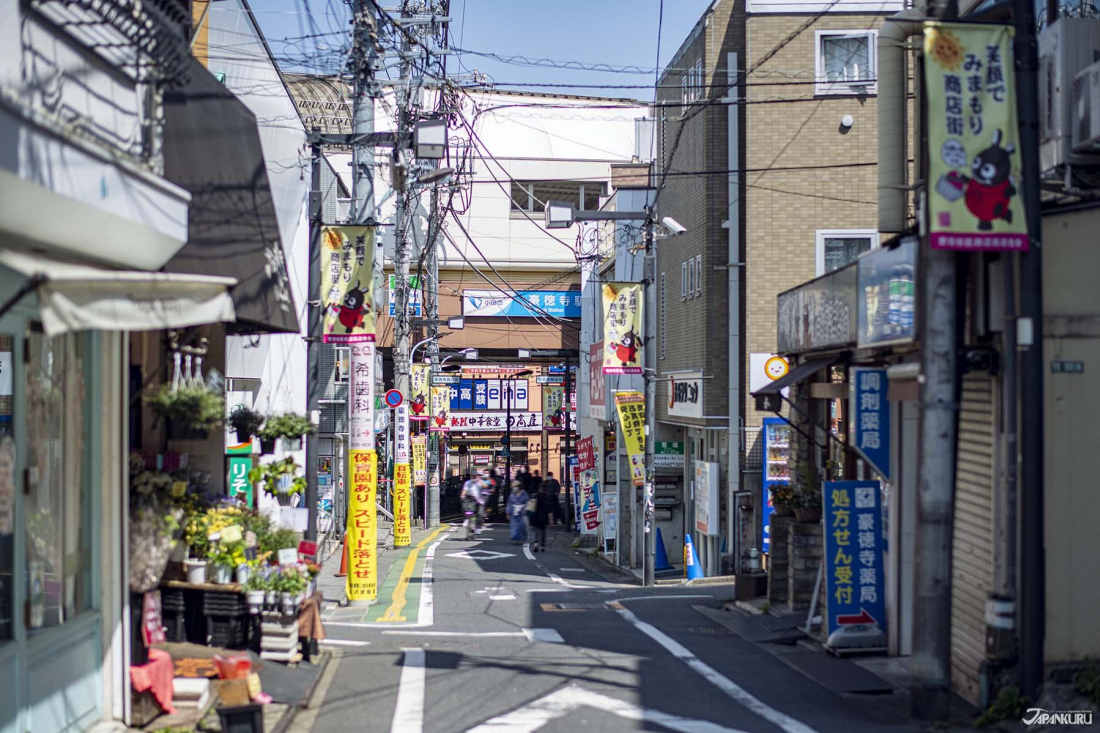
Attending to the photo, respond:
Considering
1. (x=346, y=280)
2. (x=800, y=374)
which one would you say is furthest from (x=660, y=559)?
(x=346, y=280)

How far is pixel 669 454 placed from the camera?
27.6 m

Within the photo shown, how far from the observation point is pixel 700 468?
79.7 feet

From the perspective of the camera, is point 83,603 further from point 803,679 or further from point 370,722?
point 803,679

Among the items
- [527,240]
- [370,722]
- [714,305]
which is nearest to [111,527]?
[370,722]

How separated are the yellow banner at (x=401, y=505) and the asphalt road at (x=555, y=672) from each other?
35.0 feet

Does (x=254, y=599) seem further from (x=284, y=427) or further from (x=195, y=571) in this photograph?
(x=284, y=427)

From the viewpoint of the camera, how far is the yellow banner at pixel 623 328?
2264 centimetres

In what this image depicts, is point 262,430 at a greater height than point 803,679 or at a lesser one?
greater

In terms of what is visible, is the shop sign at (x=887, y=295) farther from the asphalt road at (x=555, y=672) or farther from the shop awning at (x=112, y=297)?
the shop awning at (x=112, y=297)

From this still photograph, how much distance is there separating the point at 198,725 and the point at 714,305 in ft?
56.0

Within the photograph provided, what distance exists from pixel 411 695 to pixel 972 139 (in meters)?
7.14

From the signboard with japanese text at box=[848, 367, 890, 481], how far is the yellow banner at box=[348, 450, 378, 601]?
303 inches

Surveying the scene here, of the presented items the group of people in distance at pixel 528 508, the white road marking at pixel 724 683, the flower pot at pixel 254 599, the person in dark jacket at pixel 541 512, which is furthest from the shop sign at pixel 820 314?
the group of people in distance at pixel 528 508

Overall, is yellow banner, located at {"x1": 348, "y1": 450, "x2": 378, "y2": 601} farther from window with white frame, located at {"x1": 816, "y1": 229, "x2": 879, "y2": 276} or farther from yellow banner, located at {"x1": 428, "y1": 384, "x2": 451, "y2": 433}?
yellow banner, located at {"x1": 428, "y1": 384, "x2": 451, "y2": 433}
